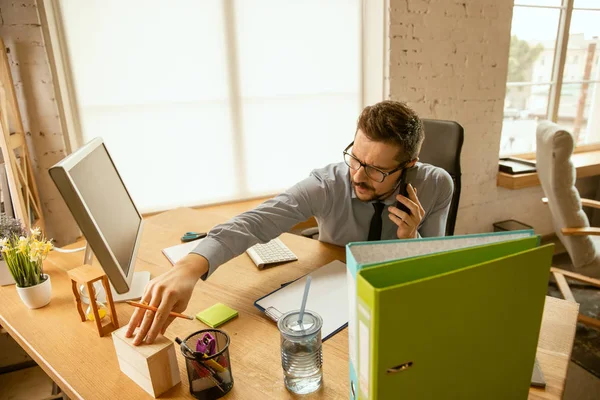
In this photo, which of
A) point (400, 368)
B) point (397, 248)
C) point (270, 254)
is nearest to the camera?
point (400, 368)

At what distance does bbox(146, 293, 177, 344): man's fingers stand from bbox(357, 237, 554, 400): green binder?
0.41 meters

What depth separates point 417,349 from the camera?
1.77 feet

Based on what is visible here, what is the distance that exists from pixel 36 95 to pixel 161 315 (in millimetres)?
1537

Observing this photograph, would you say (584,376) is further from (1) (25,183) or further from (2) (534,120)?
(1) (25,183)

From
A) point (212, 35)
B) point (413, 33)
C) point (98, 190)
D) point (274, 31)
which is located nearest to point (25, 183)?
point (98, 190)

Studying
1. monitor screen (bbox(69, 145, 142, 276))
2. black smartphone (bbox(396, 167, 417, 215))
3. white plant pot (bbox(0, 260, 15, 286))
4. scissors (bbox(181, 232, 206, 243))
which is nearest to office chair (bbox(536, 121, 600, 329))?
black smartphone (bbox(396, 167, 417, 215))

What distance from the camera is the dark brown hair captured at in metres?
1.19

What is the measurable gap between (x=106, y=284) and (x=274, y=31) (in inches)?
72.7

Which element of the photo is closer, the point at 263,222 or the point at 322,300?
the point at 322,300

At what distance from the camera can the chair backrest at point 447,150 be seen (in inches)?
67.6

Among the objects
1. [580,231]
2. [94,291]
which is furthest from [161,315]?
[580,231]

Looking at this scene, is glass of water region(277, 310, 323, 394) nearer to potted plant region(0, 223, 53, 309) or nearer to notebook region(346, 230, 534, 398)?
notebook region(346, 230, 534, 398)

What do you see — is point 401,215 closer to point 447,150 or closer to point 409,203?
point 409,203

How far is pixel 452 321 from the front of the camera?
0.55 meters
